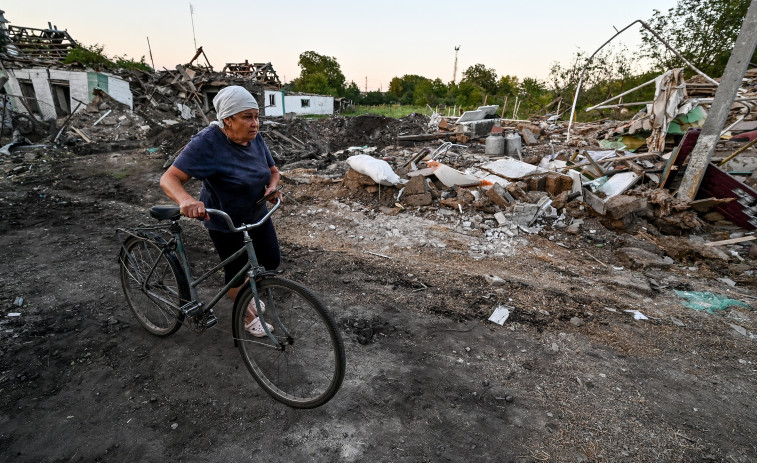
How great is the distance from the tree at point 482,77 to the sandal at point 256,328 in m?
57.8

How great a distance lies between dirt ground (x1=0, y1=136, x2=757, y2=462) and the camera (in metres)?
2.05

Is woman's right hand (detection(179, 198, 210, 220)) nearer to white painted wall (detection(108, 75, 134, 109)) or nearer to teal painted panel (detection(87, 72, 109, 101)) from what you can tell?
white painted wall (detection(108, 75, 134, 109))

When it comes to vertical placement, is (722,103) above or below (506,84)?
below

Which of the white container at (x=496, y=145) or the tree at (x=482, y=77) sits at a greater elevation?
the tree at (x=482, y=77)

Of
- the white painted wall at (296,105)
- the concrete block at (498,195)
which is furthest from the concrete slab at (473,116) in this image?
the white painted wall at (296,105)

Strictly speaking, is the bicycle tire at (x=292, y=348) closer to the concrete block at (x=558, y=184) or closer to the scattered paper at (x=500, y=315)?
the scattered paper at (x=500, y=315)

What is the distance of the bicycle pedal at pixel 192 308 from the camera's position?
2537 millimetres

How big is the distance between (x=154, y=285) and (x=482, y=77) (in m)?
61.2

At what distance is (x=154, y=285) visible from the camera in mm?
2807

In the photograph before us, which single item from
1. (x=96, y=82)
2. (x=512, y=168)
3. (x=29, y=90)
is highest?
(x=96, y=82)

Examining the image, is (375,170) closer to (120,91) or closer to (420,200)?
(420,200)

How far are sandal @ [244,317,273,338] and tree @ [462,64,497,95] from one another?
190 feet

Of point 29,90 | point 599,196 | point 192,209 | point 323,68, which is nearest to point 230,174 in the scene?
point 192,209

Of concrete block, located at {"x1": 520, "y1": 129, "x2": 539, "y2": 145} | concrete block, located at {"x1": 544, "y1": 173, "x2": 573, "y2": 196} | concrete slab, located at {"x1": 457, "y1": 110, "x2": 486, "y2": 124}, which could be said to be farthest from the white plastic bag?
concrete slab, located at {"x1": 457, "y1": 110, "x2": 486, "y2": 124}
